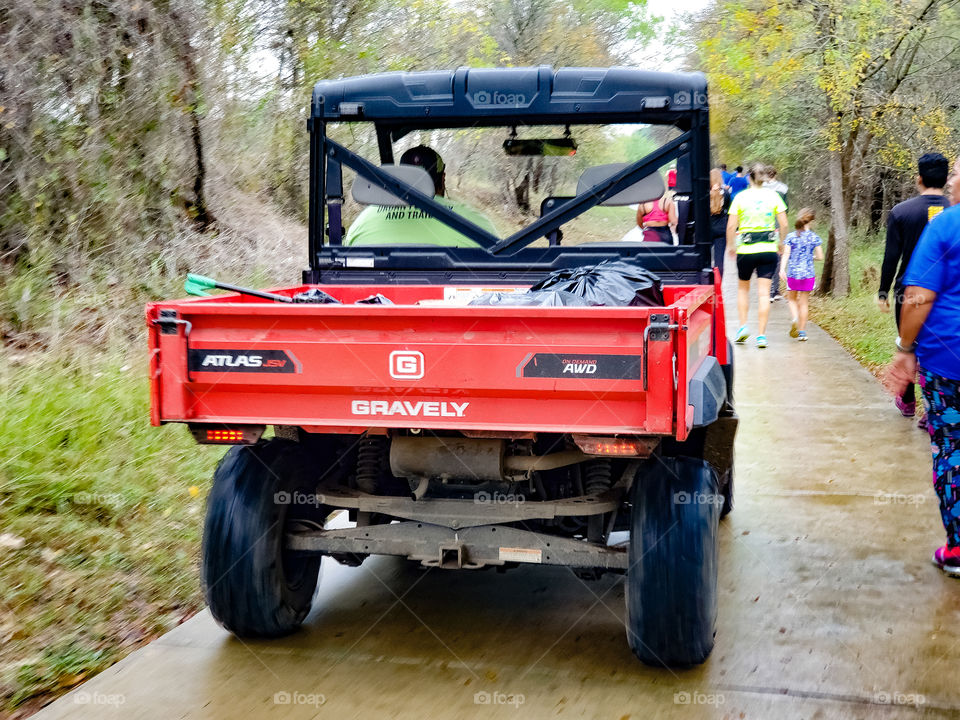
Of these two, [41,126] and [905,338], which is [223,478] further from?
[41,126]

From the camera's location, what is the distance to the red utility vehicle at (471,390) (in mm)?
3361

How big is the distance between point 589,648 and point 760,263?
8036 millimetres

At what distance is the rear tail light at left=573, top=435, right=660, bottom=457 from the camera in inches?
135

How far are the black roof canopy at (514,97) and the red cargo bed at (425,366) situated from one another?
5.26ft

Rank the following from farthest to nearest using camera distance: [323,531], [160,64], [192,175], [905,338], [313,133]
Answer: [192,175] < [160,64] < [313,133] < [905,338] < [323,531]

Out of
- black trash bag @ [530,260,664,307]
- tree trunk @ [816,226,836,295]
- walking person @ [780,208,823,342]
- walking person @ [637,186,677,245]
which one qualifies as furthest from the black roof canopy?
tree trunk @ [816,226,836,295]

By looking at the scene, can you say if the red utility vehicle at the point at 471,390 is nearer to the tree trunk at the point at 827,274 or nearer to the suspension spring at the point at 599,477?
the suspension spring at the point at 599,477

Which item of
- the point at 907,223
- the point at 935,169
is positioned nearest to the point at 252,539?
the point at 935,169

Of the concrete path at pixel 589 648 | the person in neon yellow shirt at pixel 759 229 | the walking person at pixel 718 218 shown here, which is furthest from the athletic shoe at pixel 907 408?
the person in neon yellow shirt at pixel 759 229

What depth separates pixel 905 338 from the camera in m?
4.73

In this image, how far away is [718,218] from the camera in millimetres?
5277

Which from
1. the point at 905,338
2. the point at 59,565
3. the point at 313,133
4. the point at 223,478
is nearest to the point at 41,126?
the point at 313,133

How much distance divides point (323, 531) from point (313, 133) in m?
2.12

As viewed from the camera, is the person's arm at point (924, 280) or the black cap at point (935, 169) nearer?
the person's arm at point (924, 280)
